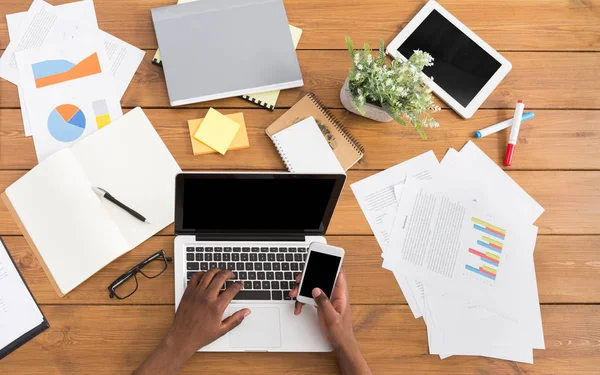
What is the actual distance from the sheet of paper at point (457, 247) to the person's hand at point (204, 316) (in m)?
0.35

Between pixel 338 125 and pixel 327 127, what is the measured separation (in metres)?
0.03

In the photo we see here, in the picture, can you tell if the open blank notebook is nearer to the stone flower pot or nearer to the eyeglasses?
the eyeglasses

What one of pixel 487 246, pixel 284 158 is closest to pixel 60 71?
pixel 284 158

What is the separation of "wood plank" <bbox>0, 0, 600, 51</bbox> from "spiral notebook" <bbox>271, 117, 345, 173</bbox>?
22cm

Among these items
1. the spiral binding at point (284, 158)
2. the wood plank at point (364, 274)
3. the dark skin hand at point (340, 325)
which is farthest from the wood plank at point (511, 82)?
the dark skin hand at point (340, 325)

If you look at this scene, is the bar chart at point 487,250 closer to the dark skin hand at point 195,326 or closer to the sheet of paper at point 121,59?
the dark skin hand at point 195,326

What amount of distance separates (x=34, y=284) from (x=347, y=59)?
0.84 metres

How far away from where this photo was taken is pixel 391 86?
0.95 m

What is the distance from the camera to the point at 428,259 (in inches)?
41.0

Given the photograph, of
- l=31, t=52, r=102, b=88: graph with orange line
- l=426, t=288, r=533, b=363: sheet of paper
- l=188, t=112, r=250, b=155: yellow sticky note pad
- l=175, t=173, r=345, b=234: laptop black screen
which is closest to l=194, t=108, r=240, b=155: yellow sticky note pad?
l=188, t=112, r=250, b=155: yellow sticky note pad

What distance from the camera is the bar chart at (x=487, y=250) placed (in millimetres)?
1047

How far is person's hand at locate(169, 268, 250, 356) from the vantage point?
908 millimetres

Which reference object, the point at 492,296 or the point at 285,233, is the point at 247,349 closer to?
the point at 285,233

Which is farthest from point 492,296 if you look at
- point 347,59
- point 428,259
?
point 347,59
